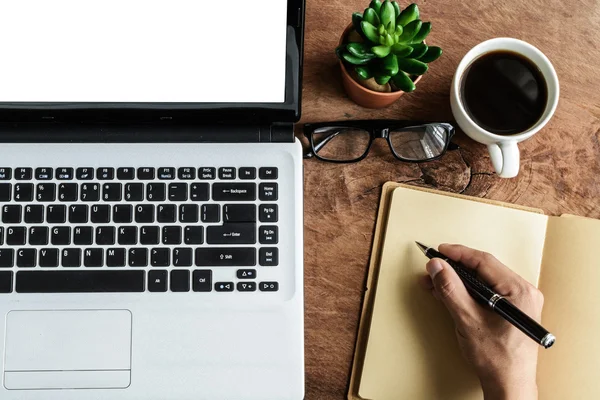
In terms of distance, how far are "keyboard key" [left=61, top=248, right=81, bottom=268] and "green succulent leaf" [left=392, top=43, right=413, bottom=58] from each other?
0.40 m

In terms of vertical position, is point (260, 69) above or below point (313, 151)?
above

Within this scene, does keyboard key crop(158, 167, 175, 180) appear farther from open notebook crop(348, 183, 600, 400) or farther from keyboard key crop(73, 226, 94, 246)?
open notebook crop(348, 183, 600, 400)

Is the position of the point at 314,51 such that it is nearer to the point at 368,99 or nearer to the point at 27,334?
the point at 368,99

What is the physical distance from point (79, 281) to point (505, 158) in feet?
1.61

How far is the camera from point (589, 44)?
740mm

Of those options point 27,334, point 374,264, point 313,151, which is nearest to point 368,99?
point 313,151

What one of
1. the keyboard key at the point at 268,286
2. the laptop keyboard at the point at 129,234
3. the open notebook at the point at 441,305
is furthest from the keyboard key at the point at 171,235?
the open notebook at the point at 441,305

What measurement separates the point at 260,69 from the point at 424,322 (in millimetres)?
347

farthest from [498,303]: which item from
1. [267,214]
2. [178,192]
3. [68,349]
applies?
[68,349]

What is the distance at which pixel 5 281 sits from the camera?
630 mm

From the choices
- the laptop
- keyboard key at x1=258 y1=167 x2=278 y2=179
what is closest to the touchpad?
the laptop

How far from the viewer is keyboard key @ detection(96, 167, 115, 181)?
0.65 m

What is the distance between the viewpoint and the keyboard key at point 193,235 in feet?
2.09

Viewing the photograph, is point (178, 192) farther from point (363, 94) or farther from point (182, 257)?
point (363, 94)
